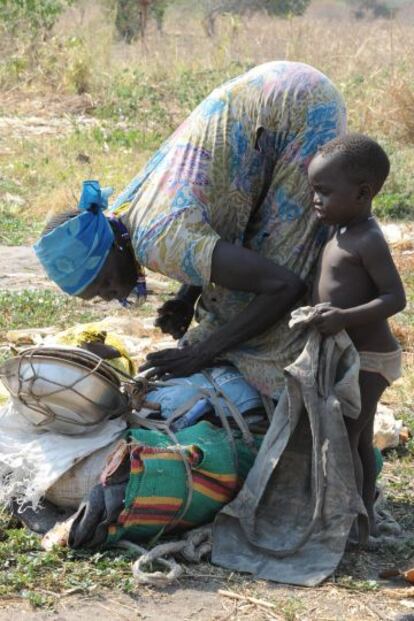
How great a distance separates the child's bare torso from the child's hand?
0.10 metres

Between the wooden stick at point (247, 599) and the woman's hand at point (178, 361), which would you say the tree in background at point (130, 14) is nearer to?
the woman's hand at point (178, 361)

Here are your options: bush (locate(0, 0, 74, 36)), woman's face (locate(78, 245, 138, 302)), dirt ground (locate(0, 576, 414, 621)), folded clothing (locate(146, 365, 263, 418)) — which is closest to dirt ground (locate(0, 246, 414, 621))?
dirt ground (locate(0, 576, 414, 621))

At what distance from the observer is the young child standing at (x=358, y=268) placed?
325 centimetres

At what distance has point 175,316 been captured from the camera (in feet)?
13.8

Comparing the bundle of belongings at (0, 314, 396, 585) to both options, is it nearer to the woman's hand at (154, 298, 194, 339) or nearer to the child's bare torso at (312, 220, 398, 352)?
the child's bare torso at (312, 220, 398, 352)

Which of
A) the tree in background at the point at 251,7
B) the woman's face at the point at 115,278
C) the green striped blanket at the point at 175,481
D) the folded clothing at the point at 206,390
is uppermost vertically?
the woman's face at the point at 115,278

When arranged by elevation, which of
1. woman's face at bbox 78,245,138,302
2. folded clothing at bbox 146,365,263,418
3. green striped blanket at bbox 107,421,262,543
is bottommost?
green striped blanket at bbox 107,421,262,543

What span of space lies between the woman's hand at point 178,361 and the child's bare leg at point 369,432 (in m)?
0.58

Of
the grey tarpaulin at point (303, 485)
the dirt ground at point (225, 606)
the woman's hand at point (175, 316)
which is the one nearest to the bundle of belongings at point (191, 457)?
the grey tarpaulin at point (303, 485)

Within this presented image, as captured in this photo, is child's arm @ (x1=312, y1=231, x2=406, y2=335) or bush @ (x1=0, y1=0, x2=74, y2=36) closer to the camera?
child's arm @ (x1=312, y1=231, x2=406, y2=335)

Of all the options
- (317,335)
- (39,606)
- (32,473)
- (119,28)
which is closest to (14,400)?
(32,473)

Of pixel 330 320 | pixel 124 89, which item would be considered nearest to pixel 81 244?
pixel 330 320

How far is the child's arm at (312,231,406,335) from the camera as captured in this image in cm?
323

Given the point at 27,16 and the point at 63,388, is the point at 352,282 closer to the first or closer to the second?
the point at 63,388
